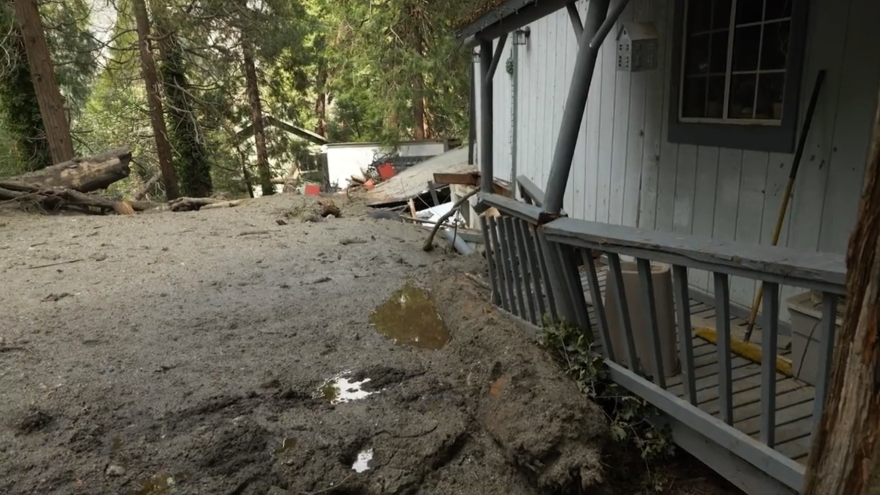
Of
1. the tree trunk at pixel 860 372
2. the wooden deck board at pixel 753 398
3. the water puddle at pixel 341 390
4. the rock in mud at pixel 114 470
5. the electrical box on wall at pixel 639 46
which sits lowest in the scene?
the water puddle at pixel 341 390

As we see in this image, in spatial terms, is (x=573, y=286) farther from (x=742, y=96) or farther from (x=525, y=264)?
(x=742, y=96)

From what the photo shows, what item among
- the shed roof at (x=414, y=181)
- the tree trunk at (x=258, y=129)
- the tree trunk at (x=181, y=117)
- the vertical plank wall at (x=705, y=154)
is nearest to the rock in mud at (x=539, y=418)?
the vertical plank wall at (x=705, y=154)

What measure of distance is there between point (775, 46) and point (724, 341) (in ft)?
7.15

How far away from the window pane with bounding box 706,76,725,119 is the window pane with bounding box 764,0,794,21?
18.1 inches

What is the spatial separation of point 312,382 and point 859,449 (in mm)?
2964

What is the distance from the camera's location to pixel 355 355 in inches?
153

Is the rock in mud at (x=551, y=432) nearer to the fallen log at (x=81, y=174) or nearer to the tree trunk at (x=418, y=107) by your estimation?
the fallen log at (x=81, y=174)

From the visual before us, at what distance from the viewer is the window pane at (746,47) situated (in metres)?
3.51

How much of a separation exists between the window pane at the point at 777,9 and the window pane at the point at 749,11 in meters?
0.04

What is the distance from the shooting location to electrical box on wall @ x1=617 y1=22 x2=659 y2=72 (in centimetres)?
384

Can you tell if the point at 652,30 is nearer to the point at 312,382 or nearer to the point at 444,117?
the point at 312,382

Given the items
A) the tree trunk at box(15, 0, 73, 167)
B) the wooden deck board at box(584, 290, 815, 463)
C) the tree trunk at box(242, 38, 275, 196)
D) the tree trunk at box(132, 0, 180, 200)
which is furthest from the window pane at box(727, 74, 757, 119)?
the tree trunk at box(242, 38, 275, 196)

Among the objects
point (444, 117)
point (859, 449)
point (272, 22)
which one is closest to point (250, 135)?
point (272, 22)

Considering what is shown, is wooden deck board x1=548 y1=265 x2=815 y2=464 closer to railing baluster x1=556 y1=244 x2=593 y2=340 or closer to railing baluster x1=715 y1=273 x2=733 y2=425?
railing baluster x1=715 y1=273 x2=733 y2=425
